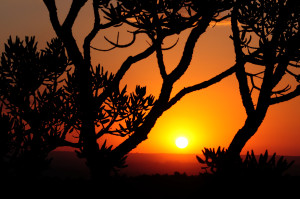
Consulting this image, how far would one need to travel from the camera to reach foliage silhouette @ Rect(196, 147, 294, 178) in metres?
8.66

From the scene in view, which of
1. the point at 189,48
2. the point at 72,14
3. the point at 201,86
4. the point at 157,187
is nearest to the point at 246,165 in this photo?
the point at 201,86

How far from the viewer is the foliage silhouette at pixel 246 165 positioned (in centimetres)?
866

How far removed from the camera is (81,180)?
12688 mm

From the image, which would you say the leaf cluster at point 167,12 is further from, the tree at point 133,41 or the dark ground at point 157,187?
the dark ground at point 157,187

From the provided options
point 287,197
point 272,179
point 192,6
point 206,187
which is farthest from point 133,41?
point 287,197

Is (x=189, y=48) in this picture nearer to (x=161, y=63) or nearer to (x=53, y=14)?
(x=161, y=63)

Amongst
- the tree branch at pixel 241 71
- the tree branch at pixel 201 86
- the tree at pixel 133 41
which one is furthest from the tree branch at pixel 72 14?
the tree branch at pixel 241 71

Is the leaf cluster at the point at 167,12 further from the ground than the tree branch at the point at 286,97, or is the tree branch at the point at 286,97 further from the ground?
the leaf cluster at the point at 167,12

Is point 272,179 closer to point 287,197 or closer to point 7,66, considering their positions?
point 287,197

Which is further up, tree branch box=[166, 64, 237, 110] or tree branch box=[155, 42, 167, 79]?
tree branch box=[155, 42, 167, 79]

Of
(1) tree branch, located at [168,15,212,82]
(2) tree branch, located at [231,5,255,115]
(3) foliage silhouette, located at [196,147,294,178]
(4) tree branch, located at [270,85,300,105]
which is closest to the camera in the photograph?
(3) foliage silhouette, located at [196,147,294,178]

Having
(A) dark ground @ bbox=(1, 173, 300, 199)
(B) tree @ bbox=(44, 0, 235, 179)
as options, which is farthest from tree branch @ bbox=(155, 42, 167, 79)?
(A) dark ground @ bbox=(1, 173, 300, 199)

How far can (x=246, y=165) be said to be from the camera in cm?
891

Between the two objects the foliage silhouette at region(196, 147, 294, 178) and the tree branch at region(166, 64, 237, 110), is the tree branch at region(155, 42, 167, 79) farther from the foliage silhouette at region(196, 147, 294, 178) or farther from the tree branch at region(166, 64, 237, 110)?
the foliage silhouette at region(196, 147, 294, 178)
